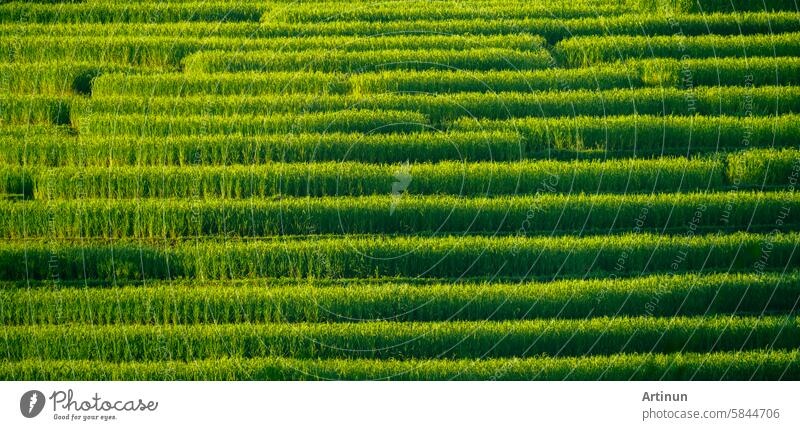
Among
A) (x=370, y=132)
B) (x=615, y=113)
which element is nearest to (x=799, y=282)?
(x=615, y=113)

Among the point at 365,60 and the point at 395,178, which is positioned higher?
the point at 365,60

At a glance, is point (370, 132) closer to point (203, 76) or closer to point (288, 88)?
point (288, 88)

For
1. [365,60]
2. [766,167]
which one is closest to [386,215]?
[365,60]

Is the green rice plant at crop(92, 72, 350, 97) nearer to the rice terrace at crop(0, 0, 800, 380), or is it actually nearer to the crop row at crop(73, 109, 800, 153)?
the rice terrace at crop(0, 0, 800, 380)

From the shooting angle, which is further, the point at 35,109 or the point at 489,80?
the point at 489,80

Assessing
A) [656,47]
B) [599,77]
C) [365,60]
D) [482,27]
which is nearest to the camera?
[599,77]

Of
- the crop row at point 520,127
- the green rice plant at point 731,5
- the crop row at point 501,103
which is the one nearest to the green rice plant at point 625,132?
the crop row at point 520,127

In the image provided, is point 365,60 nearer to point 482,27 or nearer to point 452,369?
point 482,27
